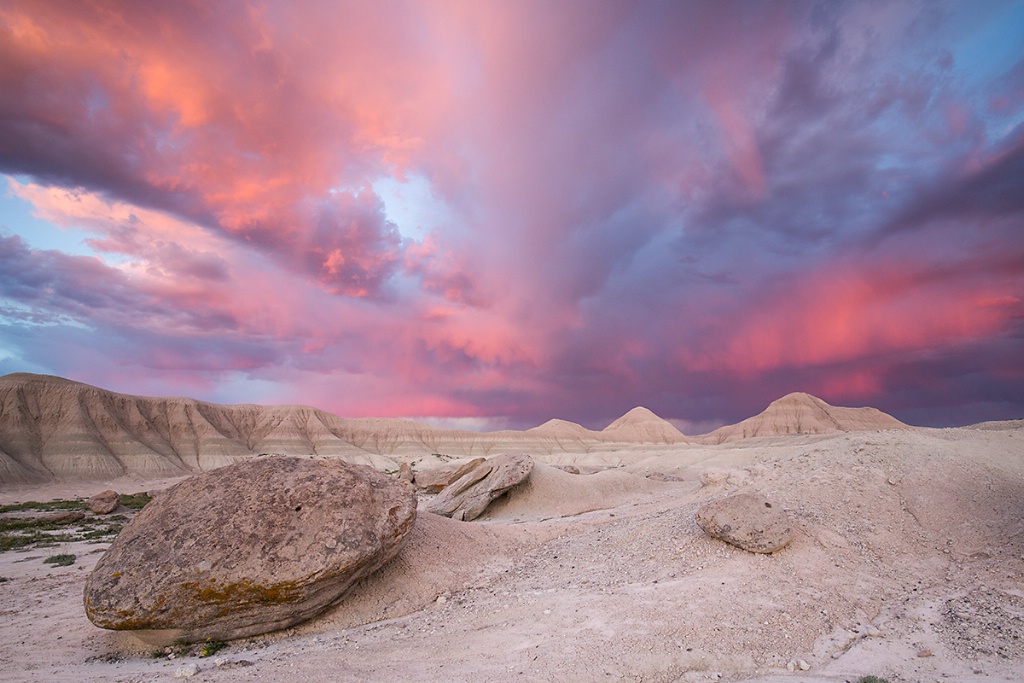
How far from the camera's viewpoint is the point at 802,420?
12838cm

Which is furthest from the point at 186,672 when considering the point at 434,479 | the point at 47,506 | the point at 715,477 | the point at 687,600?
the point at 47,506

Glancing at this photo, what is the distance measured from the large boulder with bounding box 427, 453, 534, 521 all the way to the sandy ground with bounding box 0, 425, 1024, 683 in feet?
19.6

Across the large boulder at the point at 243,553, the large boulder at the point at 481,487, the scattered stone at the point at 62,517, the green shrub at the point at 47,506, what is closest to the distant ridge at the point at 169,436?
the green shrub at the point at 47,506

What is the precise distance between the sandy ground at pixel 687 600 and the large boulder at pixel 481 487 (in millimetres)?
5975

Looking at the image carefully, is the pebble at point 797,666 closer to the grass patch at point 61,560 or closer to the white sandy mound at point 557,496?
the white sandy mound at point 557,496

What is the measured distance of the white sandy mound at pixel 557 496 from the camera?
21.0m

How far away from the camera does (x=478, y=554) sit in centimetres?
1248

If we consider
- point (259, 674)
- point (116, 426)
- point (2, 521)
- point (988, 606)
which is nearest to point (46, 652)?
point (259, 674)

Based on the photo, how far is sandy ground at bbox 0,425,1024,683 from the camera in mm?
6508

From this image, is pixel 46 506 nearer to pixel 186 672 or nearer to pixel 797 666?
pixel 186 672

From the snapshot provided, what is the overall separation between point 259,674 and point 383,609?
10.7 ft

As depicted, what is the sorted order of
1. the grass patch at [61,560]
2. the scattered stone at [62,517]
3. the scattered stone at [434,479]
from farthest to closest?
the scattered stone at [434,479], the scattered stone at [62,517], the grass patch at [61,560]

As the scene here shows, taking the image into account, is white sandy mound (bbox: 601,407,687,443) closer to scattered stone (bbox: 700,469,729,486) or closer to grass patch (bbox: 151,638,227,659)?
scattered stone (bbox: 700,469,729,486)

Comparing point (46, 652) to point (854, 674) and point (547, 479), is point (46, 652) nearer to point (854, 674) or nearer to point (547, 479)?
point (854, 674)
